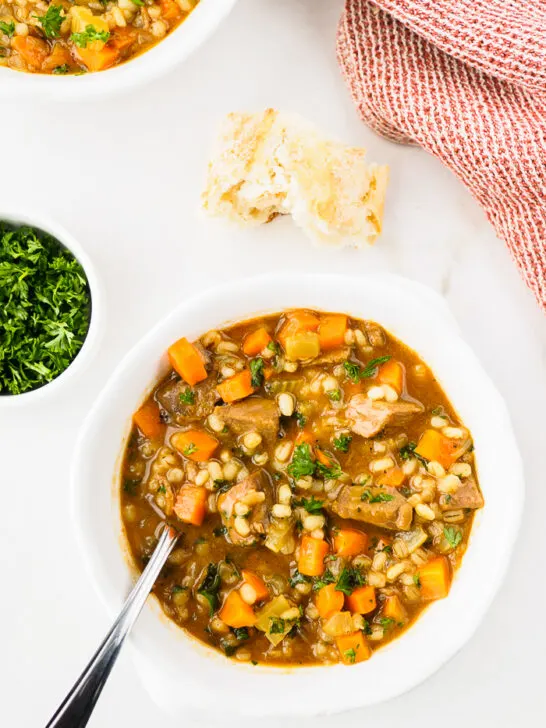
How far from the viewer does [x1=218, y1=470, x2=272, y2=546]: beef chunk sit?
10.7 feet

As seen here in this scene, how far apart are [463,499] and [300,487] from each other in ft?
2.21

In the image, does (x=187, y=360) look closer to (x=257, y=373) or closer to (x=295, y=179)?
(x=257, y=373)

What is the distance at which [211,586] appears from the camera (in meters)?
3.38

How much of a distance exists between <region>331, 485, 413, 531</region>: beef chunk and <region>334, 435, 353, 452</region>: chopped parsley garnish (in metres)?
0.16

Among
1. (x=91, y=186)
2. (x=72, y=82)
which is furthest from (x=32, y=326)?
(x=72, y=82)

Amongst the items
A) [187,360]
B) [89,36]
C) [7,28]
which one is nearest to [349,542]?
[187,360]

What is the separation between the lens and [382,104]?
11.5ft

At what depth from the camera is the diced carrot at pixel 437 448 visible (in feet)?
11.2

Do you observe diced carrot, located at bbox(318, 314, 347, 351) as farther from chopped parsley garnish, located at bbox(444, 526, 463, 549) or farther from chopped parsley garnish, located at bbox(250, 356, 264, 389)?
chopped parsley garnish, located at bbox(444, 526, 463, 549)

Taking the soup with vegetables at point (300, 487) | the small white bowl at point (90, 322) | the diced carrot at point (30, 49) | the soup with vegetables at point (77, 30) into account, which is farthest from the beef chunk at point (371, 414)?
the diced carrot at point (30, 49)

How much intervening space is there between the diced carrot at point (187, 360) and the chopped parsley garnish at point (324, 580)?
37.2 inches

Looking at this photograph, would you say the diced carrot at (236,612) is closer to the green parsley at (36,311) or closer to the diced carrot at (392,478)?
the diced carrot at (392,478)

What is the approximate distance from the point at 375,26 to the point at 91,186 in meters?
1.45

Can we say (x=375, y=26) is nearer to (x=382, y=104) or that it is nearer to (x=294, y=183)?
(x=382, y=104)
